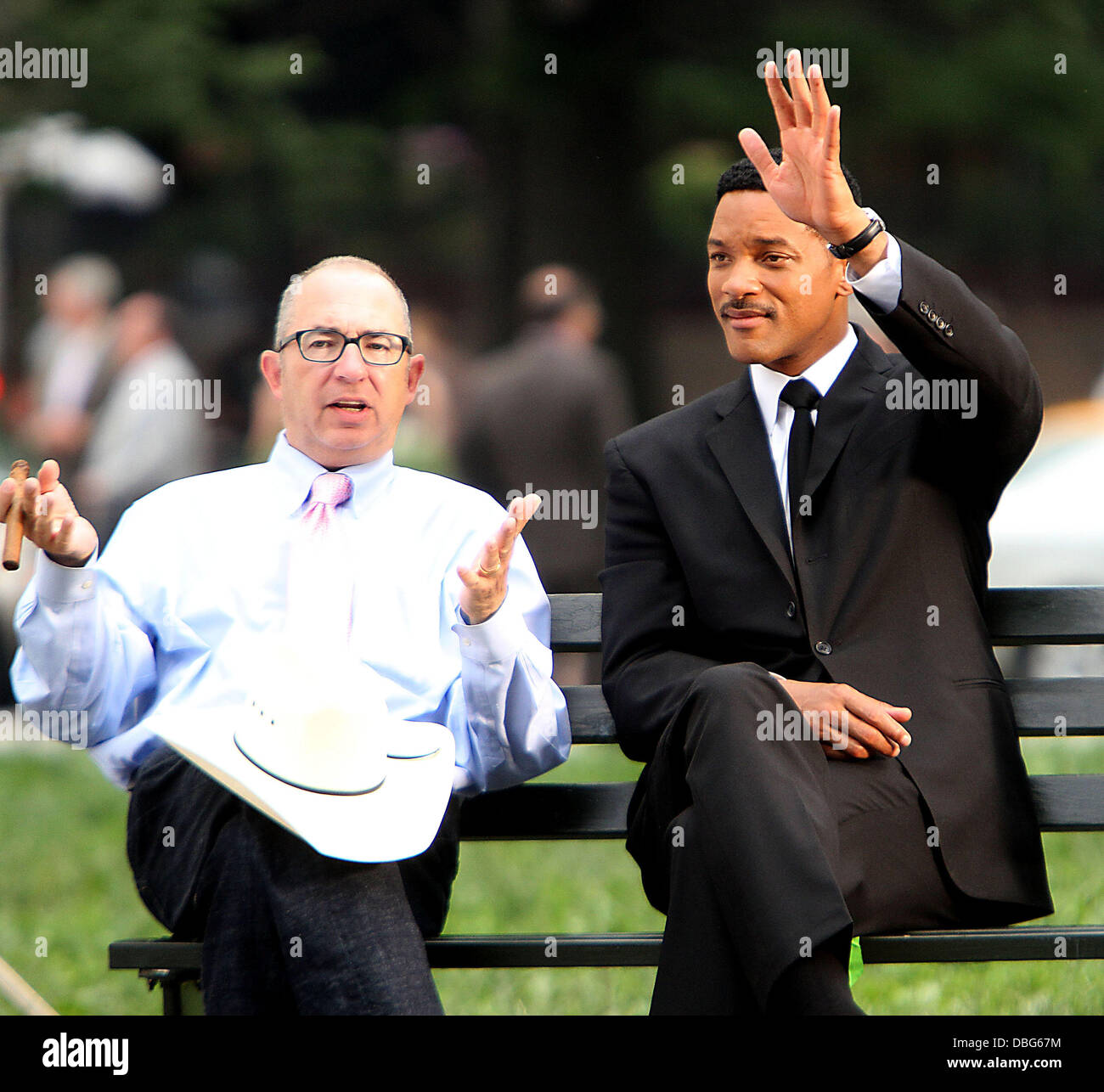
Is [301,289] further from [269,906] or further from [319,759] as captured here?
[269,906]

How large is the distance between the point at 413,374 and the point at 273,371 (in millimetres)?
357

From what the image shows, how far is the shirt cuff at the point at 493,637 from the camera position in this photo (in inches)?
146

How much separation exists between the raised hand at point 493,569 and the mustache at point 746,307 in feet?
2.56

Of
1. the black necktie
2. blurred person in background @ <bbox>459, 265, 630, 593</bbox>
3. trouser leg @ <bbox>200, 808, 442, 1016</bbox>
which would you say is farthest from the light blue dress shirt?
blurred person in background @ <bbox>459, 265, 630, 593</bbox>

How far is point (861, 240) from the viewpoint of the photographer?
12.1 ft

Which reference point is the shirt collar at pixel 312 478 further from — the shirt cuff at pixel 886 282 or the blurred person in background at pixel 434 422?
the blurred person in background at pixel 434 422

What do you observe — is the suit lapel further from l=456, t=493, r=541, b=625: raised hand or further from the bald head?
the bald head

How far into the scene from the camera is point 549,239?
12594 millimetres

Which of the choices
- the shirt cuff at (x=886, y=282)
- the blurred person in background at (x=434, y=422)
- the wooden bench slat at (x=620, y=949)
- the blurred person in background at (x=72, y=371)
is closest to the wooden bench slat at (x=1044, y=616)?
the wooden bench slat at (x=620, y=949)

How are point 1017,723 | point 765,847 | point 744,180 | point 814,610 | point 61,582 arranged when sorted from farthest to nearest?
1. point 1017,723
2. point 744,180
3. point 814,610
4. point 61,582
5. point 765,847

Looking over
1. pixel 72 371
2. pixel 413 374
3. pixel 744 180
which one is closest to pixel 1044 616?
pixel 744 180

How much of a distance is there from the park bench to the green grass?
0.38 metres

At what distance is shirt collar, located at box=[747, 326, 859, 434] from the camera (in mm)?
A: 4184

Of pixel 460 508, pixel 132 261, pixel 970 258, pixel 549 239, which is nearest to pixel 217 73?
pixel 132 261
